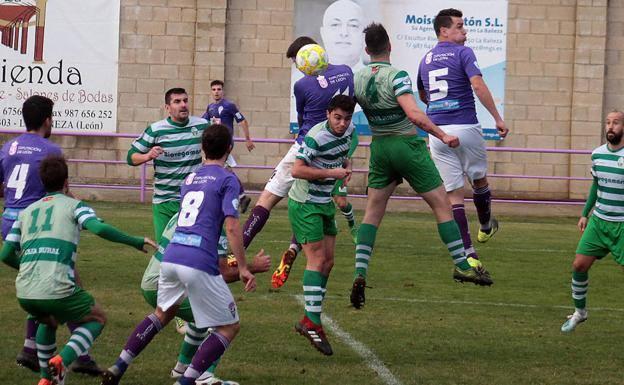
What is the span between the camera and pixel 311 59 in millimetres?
12562

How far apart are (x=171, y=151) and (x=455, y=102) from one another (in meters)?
3.01

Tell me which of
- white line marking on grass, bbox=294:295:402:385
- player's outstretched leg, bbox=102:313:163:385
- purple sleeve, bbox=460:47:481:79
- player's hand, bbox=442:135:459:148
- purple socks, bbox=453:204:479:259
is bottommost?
white line marking on grass, bbox=294:295:402:385

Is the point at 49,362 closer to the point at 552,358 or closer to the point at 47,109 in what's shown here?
the point at 47,109

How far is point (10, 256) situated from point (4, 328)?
2.52m

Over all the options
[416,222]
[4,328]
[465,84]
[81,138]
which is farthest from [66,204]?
[81,138]

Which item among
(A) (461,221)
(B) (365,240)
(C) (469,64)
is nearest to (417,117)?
(B) (365,240)

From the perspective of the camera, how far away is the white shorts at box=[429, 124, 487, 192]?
485 inches

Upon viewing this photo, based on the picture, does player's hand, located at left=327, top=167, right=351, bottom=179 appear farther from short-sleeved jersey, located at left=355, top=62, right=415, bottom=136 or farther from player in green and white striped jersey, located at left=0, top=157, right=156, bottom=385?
player in green and white striped jersey, located at left=0, top=157, right=156, bottom=385

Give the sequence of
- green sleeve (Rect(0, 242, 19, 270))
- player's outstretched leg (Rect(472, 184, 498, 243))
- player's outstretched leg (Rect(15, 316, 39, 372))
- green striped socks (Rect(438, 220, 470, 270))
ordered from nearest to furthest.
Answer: green sleeve (Rect(0, 242, 19, 270)) → player's outstretched leg (Rect(15, 316, 39, 372)) → green striped socks (Rect(438, 220, 470, 270)) → player's outstretched leg (Rect(472, 184, 498, 243))

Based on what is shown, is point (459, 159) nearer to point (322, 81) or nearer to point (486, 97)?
point (486, 97)

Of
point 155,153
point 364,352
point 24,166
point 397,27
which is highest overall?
point 397,27

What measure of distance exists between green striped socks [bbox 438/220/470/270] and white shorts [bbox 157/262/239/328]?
3919 millimetres

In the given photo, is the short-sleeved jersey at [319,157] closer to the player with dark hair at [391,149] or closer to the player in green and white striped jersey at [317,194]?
the player in green and white striped jersey at [317,194]

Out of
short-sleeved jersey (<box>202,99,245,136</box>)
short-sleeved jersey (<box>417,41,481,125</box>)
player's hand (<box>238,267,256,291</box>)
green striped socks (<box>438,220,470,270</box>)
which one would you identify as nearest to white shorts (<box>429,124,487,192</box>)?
short-sleeved jersey (<box>417,41,481,125</box>)
